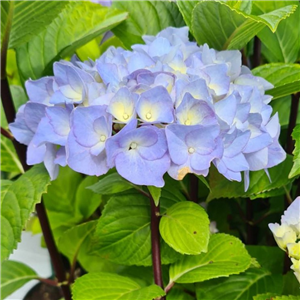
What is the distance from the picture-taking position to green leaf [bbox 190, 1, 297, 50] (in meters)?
0.49

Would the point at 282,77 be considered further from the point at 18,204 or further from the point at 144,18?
the point at 18,204

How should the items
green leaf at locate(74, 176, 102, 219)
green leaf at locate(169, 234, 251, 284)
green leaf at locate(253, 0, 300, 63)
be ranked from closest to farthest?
green leaf at locate(169, 234, 251, 284) → green leaf at locate(253, 0, 300, 63) → green leaf at locate(74, 176, 102, 219)

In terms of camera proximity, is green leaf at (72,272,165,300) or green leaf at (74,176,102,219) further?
green leaf at (74,176,102,219)

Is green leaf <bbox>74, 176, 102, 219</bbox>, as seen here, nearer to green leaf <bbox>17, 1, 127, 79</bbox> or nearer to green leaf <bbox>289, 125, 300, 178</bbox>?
green leaf <bbox>17, 1, 127, 79</bbox>

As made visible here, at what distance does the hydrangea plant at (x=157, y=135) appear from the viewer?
415mm

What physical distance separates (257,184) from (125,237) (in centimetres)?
17

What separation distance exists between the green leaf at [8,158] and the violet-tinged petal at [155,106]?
335 mm

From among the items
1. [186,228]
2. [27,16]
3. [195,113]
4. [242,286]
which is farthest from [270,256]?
[27,16]

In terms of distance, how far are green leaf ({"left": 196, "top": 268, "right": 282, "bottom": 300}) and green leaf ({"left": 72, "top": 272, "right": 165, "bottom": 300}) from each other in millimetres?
106

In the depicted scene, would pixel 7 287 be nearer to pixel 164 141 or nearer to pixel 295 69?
pixel 164 141

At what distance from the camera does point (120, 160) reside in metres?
0.41

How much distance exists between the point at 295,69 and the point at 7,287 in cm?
48

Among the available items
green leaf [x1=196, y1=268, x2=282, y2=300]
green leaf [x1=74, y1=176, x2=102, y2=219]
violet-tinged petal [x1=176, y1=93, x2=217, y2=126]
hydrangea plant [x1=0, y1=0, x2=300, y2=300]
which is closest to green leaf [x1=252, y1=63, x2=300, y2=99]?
hydrangea plant [x1=0, y1=0, x2=300, y2=300]

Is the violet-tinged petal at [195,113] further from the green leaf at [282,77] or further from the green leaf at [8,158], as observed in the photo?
the green leaf at [8,158]
